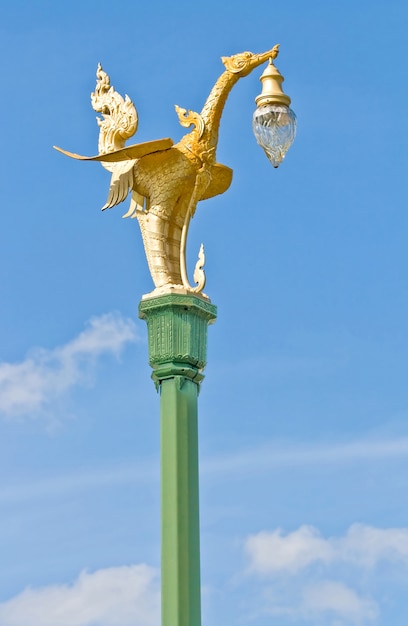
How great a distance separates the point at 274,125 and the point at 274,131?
51mm

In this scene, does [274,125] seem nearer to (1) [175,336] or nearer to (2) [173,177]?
(2) [173,177]

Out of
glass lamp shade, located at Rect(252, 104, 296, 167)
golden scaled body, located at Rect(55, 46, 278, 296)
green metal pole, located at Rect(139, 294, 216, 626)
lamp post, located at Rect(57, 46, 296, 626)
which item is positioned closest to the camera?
green metal pole, located at Rect(139, 294, 216, 626)

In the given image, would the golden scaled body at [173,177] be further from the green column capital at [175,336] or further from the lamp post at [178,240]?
the green column capital at [175,336]

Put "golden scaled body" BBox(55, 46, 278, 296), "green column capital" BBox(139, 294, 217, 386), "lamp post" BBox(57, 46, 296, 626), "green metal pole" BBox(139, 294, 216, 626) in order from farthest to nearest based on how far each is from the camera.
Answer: "golden scaled body" BBox(55, 46, 278, 296) < "green column capital" BBox(139, 294, 217, 386) < "lamp post" BBox(57, 46, 296, 626) < "green metal pole" BBox(139, 294, 216, 626)

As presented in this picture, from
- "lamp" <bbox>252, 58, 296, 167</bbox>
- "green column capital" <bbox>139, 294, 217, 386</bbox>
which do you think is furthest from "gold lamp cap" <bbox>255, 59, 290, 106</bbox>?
"green column capital" <bbox>139, 294, 217, 386</bbox>

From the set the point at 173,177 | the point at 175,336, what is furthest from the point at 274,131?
the point at 175,336

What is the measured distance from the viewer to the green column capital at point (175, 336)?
38.0ft

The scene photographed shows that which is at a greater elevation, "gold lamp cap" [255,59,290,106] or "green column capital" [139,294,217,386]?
"gold lamp cap" [255,59,290,106]

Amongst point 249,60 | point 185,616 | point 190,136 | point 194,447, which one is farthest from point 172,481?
point 249,60

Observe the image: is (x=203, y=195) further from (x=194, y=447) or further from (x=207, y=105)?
(x=194, y=447)

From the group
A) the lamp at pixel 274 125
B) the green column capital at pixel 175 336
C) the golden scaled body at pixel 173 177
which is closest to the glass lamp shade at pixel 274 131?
the lamp at pixel 274 125

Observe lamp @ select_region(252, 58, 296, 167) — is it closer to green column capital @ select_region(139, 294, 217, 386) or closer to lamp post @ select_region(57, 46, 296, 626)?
lamp post @ select_region(57, 46, 296, 626)

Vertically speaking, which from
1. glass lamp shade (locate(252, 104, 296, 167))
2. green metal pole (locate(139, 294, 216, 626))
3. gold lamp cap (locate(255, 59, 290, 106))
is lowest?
green metal pole (locate(139, 294, 216, 626))

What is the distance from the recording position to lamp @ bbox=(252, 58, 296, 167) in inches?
452
